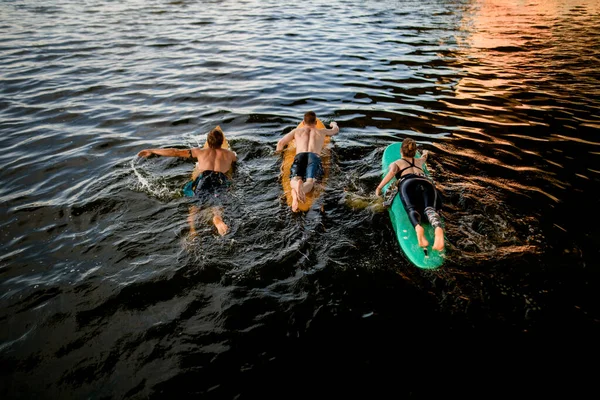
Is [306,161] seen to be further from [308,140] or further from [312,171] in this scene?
[308,140]

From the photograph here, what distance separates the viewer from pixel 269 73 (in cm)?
1375

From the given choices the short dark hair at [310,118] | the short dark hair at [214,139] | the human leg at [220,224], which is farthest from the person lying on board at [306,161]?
the short dark hair at [214,139]

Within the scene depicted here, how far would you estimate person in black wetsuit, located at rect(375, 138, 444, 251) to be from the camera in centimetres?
498

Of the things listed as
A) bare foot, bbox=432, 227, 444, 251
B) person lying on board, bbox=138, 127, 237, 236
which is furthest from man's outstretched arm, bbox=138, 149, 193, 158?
bare foot, bbox=432, 227, 444, 251

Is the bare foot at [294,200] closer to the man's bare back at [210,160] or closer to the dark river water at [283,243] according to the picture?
the dark river water at [283,243]

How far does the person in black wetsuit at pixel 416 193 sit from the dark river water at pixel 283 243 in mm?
434

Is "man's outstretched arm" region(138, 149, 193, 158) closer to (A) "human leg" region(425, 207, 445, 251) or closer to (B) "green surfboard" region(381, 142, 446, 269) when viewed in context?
(B) "green surfboard" region(381, 142, 446, 269)

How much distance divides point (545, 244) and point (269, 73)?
36.6 ft

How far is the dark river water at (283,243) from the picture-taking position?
146 inches

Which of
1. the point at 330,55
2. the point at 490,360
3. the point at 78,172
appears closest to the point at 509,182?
the point at 490,360

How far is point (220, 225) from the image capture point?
535 centimetres

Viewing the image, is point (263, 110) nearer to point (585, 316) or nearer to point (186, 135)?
point (186, 135)

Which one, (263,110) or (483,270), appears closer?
(483,270)

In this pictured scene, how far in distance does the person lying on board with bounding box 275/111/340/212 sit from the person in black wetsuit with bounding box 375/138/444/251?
1.28 meters
